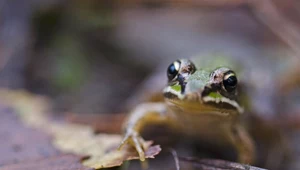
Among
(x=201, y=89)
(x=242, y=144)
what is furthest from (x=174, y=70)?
(x=242, y=144)

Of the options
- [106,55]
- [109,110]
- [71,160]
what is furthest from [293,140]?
[106,55]

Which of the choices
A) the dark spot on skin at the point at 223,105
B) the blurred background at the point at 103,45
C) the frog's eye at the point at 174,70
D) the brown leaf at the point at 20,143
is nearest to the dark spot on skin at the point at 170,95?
the frog's eye at the point at 174,70

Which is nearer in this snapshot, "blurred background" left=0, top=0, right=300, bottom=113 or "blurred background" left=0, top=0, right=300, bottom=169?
"blurred background" left=0, top=0, right=300, bottom=169

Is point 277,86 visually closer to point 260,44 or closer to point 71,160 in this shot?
point 260,44

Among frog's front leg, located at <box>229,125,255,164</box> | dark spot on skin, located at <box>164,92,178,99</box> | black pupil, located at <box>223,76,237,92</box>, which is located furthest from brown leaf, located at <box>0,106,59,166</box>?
frog's front leg, located at <box>229,125,255,164</box>

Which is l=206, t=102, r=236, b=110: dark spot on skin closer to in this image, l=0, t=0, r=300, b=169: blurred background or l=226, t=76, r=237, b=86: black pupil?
l=226, t=76, r=237, b=86: black pupil

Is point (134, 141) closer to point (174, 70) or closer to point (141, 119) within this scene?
point (141, 119)

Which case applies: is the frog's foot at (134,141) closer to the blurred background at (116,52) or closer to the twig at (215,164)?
the twig at (215,164)
